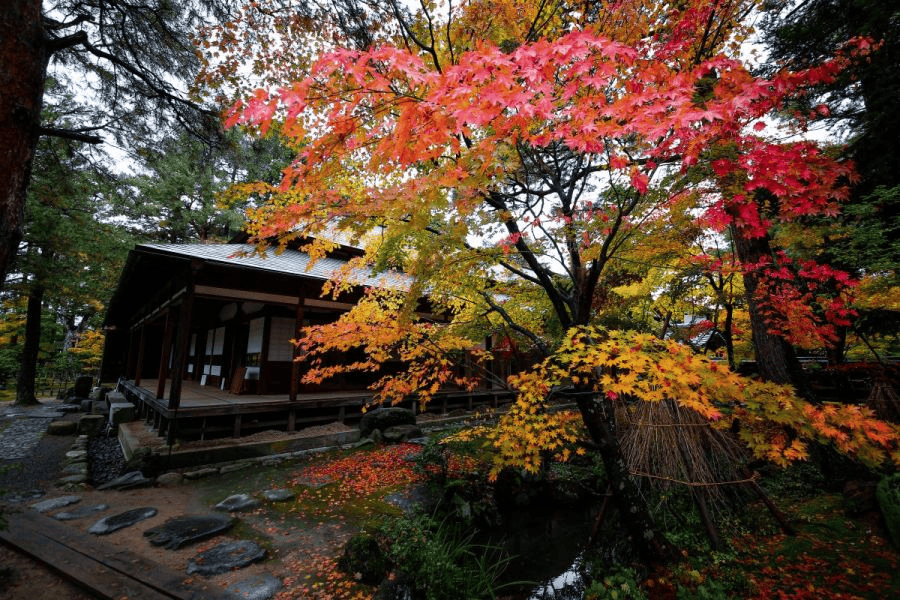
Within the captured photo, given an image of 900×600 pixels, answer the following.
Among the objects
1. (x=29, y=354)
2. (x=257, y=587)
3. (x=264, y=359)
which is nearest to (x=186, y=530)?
(x=257, y=587)

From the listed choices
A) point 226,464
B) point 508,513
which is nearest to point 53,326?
point 226,464

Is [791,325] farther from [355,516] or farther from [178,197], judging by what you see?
[178,197]

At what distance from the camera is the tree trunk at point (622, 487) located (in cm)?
425

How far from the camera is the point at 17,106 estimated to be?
2781mm

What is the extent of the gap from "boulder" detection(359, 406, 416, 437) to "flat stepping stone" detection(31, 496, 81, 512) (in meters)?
5.35

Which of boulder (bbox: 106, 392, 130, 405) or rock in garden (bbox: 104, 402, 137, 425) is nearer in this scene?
rock in garden (bbox: 104, 402, 137, 425)

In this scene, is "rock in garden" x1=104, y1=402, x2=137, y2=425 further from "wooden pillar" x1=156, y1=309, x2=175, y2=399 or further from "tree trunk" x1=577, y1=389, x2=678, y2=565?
"tree trunk" x1=577, y1=389, x2=678, y2=565

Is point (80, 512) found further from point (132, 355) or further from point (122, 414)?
point (132, 355)

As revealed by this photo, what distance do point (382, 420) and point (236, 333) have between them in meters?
6.87

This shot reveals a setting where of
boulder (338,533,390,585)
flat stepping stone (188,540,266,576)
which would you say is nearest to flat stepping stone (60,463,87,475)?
flat stepping stone (188,540,266,576)

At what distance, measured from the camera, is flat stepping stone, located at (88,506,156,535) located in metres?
4.78

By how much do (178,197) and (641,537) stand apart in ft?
88.0

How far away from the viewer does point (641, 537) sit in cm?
432

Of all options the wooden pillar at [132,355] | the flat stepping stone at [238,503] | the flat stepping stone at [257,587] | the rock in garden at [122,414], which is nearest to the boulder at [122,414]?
the rock in garden at [122,414]
